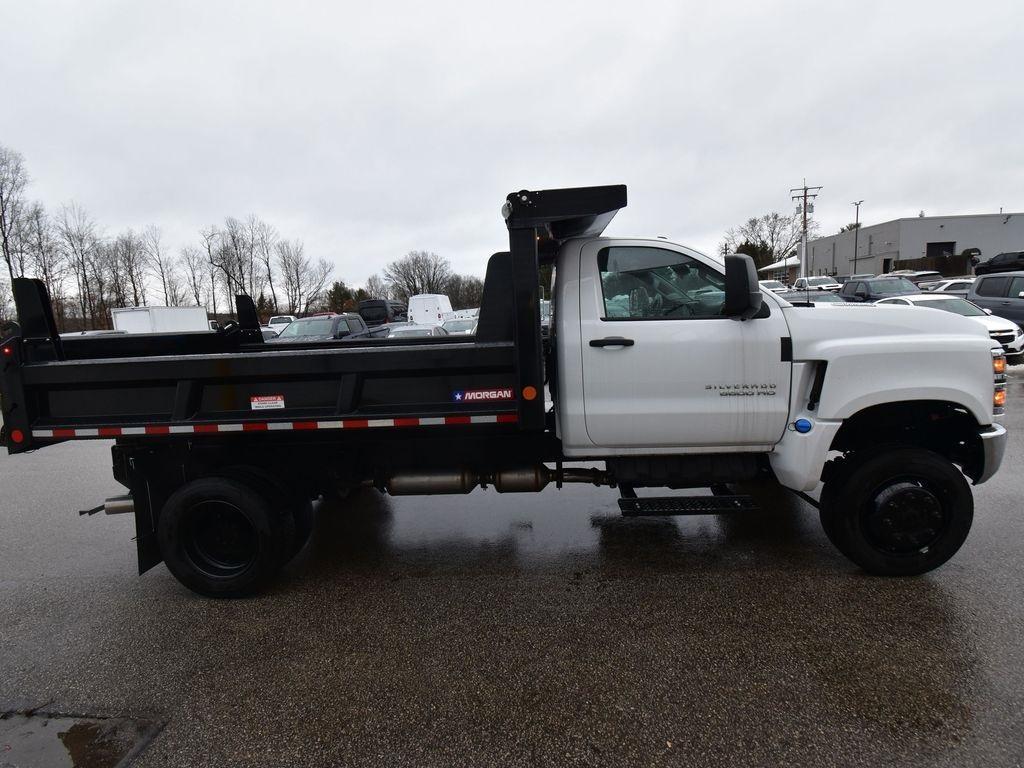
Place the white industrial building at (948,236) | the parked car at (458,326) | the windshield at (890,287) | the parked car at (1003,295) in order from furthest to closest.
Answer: the white industrial building at (948,236) < the windshield at (890,287) < the parked car at (458,326) < the parked car at (1003,295)

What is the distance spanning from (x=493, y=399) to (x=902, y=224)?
234 feet

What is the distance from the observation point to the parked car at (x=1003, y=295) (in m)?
13.7

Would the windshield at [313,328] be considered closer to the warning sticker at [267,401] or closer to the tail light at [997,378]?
the warning sticker at [267,401]

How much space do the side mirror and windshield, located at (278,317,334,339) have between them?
51.8 ft

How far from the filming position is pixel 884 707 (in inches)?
104

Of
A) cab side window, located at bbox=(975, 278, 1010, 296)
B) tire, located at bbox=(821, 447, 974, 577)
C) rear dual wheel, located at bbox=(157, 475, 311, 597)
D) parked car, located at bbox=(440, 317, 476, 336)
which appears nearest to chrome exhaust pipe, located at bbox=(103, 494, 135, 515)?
rear dual wheel, located at bbox=(157, 475, 311, 597)

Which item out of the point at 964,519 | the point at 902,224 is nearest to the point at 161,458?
the point at 964,519

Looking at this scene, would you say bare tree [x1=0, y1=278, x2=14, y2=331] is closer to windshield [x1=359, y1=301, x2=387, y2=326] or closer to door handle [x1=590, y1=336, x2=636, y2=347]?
windshield [x1=359, y1=301, x2=387, y2=326]

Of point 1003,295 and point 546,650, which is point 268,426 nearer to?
point 546,650

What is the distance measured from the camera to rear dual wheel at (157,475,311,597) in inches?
150

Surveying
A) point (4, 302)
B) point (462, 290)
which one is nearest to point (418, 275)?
point (462, 290)

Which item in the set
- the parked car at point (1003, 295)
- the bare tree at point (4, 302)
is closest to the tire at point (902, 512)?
the parked car at point (1003, 295)

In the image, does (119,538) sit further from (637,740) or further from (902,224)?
(902,224)

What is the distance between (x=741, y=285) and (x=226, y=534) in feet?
12.2
